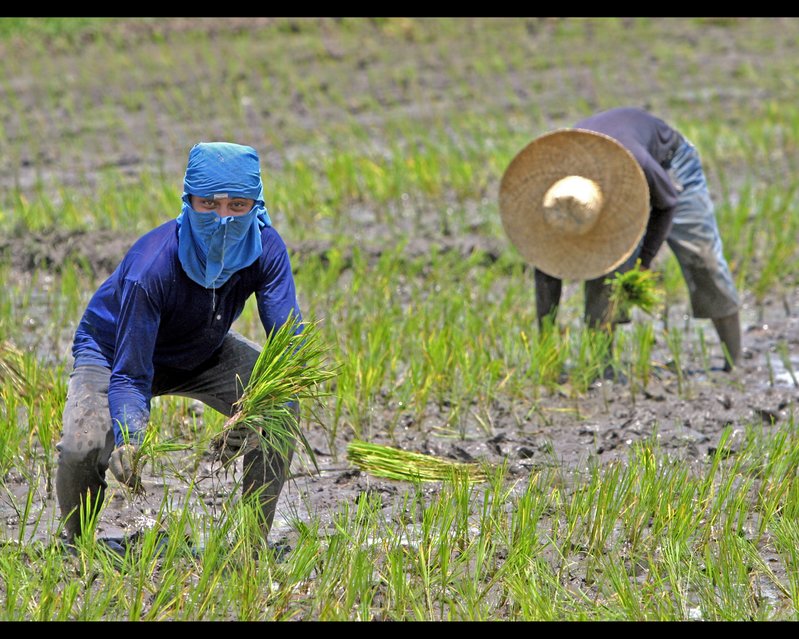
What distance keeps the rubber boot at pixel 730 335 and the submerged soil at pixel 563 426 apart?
0.20 ft

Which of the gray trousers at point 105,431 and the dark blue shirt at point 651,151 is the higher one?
the dark blue shirt at point 651,151

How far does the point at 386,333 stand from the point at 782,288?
8.44ft

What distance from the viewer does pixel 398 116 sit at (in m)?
10.0

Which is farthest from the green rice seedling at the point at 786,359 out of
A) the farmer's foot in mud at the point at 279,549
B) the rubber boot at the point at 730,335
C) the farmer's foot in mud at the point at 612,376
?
the farmer's foot in mud at the point at 279,549

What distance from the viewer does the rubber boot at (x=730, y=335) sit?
18.4 feet

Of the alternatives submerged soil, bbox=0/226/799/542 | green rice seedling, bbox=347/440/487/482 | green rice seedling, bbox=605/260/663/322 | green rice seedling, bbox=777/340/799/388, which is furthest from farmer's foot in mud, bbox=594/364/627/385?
green rice seedling, bbox=347/440/487/482

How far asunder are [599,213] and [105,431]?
2.35m

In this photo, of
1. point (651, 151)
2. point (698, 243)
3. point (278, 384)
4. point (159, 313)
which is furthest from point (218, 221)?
point (698, 243)

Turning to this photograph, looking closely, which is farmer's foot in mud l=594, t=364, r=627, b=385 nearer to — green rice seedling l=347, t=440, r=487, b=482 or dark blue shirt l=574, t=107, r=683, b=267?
dark blue shirt l=574, t=107, r=683, b=267

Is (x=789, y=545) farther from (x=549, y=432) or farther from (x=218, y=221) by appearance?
(x=218, y=221)

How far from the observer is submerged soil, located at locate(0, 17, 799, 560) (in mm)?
4066

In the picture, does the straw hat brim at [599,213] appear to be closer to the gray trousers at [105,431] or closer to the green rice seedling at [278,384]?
the gray trousers at [105,431]

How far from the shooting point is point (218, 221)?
3.35m

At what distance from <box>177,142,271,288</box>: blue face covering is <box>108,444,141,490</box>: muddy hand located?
50 centimetres
